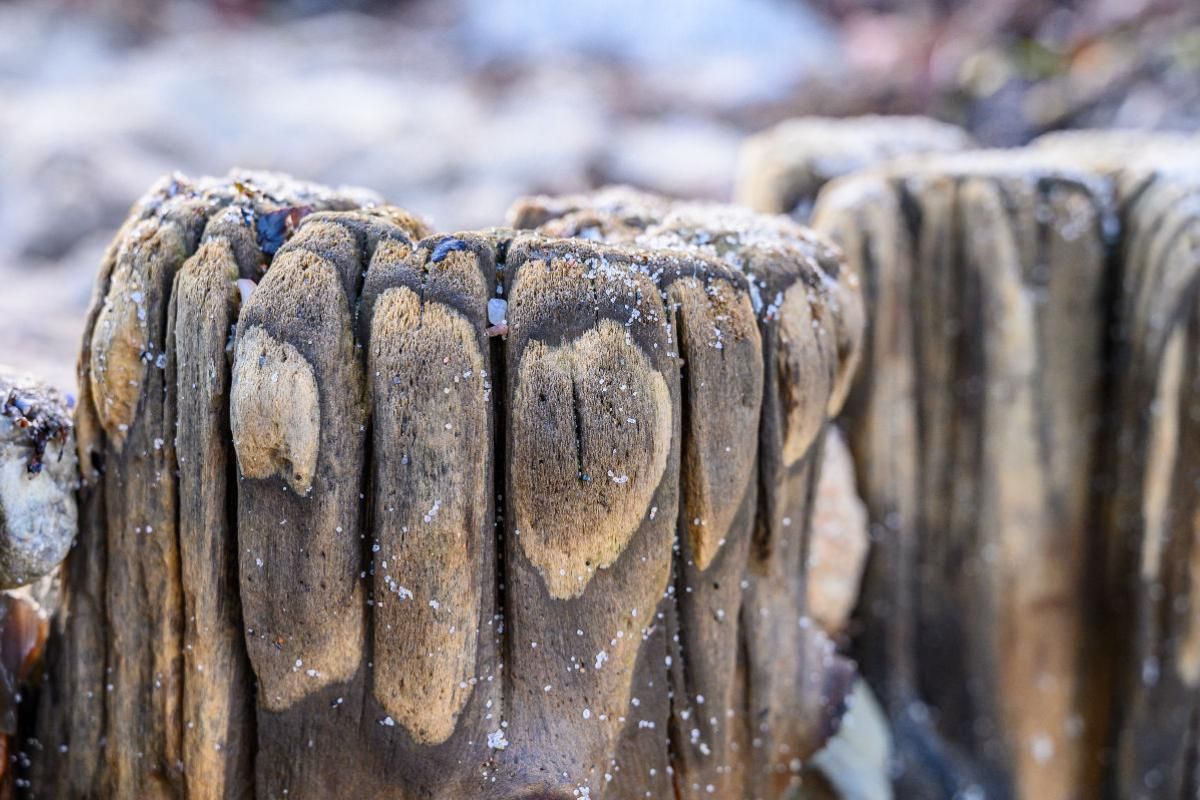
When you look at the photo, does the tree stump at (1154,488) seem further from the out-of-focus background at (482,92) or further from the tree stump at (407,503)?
the out-of-focus background at (482,92)

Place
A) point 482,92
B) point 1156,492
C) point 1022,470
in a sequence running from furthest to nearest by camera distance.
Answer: point 482,92 → point 1022,470 → point 1156,492

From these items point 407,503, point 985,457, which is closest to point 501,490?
point 407,503

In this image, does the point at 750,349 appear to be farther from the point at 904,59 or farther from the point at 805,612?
the point at 904,59

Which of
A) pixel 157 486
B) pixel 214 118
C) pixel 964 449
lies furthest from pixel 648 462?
pixel 214 118

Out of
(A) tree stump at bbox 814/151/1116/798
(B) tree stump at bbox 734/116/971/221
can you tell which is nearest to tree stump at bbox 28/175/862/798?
(A) tree stump at bbox 814/151/1116/798

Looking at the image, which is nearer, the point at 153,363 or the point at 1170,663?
the point at 153,363

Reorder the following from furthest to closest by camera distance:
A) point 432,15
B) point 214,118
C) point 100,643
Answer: point 432,15 → point 214,118 → point 100,643

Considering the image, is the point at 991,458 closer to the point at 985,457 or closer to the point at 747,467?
the point at 985,457
